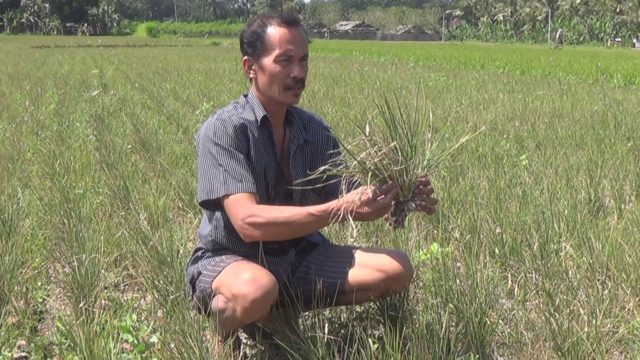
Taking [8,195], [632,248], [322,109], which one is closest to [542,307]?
[632,248]

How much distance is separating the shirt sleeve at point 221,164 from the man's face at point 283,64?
18 cm

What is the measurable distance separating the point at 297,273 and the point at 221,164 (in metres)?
0.45

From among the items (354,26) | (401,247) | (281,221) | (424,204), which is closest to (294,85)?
(281,221)

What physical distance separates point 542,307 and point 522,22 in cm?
5924

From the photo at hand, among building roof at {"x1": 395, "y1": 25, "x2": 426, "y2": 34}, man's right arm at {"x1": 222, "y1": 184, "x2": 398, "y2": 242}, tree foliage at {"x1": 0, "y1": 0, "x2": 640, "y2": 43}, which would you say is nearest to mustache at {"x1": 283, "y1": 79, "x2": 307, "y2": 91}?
man's right arm at {"x1": 222, "y1": 184, "x2": 398, "y2": 242}

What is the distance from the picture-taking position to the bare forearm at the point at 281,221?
2.28 meters

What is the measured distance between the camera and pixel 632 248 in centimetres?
281

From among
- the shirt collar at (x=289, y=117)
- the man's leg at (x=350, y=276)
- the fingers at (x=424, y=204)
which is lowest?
the man's leg at (x=350, y=276)

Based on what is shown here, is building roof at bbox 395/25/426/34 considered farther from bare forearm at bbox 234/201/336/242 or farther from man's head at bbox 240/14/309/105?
bare forearm at bbox 234/201/336/242

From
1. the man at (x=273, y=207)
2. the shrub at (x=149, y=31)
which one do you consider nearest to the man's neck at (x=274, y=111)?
the man at (x=273, y=207)

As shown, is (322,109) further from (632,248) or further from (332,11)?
(332,11)

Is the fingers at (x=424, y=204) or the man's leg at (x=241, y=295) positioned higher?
the fingers at (x=424, y=204)

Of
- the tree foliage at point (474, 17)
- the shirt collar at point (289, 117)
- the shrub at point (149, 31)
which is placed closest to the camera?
the shirt collar at point (289, 117)

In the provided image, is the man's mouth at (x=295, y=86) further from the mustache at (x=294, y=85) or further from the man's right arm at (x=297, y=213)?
the man's right arm at (x=297, y=213)
